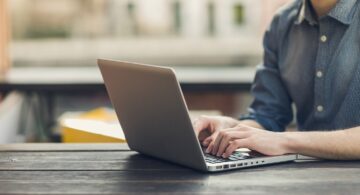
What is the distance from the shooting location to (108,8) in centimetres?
454

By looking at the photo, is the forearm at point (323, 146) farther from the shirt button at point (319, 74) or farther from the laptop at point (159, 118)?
the shirt button at point (319, 74)

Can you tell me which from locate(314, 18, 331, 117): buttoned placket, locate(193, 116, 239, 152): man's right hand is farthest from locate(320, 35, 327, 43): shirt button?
locate(193, 116, 239, 152): man's right hand

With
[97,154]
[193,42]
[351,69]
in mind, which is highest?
[351,69]

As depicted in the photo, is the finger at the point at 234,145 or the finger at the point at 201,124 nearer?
the finger at the point at 234,145

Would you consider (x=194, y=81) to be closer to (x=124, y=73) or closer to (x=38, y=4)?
(x=38, y=4)

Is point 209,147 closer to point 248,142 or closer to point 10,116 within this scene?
point 248,142

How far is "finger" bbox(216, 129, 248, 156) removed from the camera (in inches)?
72.4

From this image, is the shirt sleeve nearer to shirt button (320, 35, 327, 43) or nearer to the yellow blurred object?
shirt button (320, 35, 327, 43)

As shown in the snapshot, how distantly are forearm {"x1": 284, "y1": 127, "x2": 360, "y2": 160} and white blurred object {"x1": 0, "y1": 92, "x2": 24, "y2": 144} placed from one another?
1.36 metres

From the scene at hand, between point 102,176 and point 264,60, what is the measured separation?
3.02 ft

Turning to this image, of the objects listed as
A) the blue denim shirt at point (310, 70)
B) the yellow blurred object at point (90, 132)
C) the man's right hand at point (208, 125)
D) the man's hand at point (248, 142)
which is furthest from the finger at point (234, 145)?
the yellow blurred object at point (90, 132)

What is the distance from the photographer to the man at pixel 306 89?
187cm

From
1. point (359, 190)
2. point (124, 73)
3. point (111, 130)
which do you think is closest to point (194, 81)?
point (111, 130)

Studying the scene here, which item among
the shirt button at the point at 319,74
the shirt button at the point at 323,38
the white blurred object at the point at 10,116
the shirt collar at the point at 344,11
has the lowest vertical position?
the white blurred object at the point at 10,116
